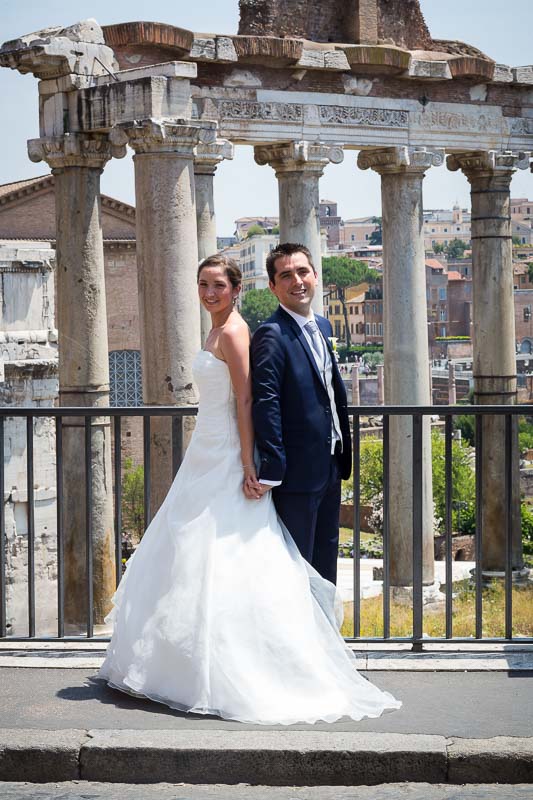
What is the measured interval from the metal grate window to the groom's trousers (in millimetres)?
41996

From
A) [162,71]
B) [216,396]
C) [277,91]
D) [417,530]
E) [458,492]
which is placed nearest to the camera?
[216,396]

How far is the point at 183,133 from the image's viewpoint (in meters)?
12.9

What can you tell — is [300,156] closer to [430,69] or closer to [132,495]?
[430,69]

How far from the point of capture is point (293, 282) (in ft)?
20.8

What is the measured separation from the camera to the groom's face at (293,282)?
20.8 feet

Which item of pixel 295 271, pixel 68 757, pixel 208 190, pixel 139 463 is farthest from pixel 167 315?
pixel 139 463

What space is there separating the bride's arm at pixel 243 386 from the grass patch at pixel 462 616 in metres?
6.78

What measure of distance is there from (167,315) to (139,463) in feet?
124

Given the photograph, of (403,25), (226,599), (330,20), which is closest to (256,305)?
(403,25)

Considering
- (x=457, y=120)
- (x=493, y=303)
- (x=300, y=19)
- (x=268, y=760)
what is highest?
(x=300, y=19)

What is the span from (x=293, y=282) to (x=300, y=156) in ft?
32.3

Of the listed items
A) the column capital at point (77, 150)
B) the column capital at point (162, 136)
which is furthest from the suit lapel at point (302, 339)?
the column capital at point (77, 150)

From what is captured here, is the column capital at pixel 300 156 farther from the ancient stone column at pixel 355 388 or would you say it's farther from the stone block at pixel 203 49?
the ancient stone column at pixel 355 388

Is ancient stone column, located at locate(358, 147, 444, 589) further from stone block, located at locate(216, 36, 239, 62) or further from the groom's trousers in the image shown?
the groom's trousers
